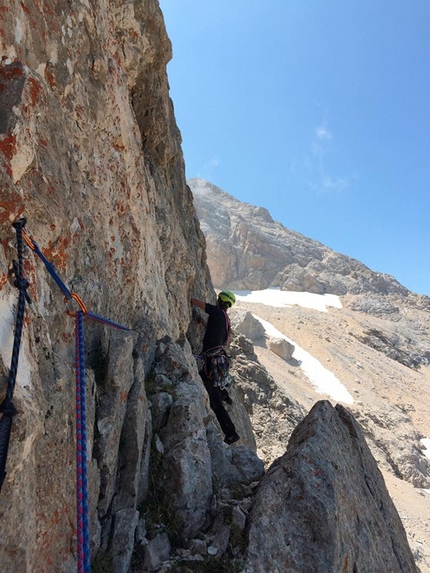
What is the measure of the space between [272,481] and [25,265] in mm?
3436

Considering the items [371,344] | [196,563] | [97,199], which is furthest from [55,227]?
[371,344]

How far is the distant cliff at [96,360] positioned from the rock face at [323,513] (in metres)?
0.05

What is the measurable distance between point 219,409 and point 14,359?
229 inches

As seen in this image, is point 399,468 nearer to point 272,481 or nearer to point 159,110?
point 272,481

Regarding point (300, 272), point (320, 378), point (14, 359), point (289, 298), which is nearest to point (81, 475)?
point (14, 359)

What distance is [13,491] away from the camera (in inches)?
96.9

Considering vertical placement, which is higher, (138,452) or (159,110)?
(159,110)

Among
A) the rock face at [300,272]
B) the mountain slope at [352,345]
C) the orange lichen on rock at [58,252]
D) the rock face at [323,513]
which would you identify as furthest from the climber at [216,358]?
the rock face at [300,272]

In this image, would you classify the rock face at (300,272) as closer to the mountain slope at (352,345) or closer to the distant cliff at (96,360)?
the mountain slope at (352,345)

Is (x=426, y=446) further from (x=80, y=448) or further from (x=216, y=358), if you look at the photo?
(x=80, y=448)

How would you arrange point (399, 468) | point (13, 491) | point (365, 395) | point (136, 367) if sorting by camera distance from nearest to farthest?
point (13, 491) → point (136, 367) → point (399, 468) → point (365, 395)

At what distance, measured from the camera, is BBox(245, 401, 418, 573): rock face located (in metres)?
3.68

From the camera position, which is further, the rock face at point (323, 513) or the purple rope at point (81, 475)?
the rock face at point (323, 513)

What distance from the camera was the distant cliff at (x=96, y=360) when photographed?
2.93 meters
